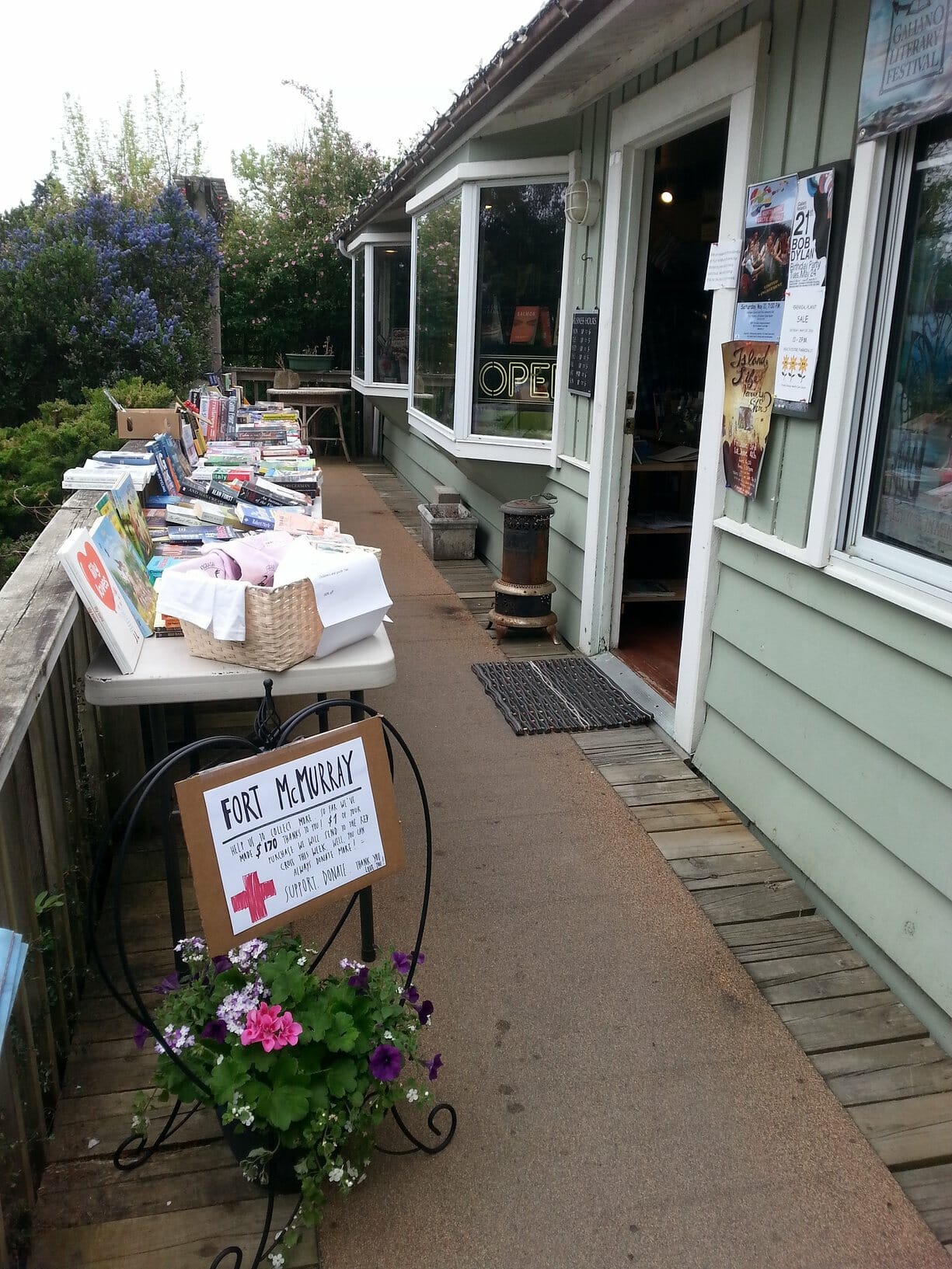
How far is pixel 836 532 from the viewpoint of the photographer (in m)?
2.74

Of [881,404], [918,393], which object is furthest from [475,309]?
[918,393]

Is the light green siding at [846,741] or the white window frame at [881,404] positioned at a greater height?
the white window frame at [881,404]

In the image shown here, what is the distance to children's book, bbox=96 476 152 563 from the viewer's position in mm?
2820

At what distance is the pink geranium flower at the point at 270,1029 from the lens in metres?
1.71

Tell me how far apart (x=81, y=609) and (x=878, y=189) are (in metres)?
2.44

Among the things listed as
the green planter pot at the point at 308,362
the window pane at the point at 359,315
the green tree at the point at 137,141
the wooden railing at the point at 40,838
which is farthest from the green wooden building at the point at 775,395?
the green tree at the point at 137,141

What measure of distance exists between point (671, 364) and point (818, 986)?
4.12 metres

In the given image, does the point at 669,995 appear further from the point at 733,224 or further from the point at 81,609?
the point at 733,224

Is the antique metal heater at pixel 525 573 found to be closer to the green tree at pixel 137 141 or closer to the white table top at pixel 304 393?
the white table top at pixel 304 393

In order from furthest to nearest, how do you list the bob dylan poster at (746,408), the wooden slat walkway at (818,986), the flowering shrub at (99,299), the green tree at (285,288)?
the green tree at (285,288)
the flowering shrub at (99,299)
the bob dylan poster at (746,408)
the wooden slat walkway at (818,986)

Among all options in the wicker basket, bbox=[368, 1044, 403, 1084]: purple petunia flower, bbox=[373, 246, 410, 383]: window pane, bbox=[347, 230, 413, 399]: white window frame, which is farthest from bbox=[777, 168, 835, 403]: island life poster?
bbox=[347, 230, 413, 399]: white window frame

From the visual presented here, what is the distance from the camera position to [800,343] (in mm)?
2855

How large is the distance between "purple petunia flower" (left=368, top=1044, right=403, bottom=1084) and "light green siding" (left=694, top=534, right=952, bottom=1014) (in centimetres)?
138

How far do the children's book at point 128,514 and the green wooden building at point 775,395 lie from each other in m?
1.96
